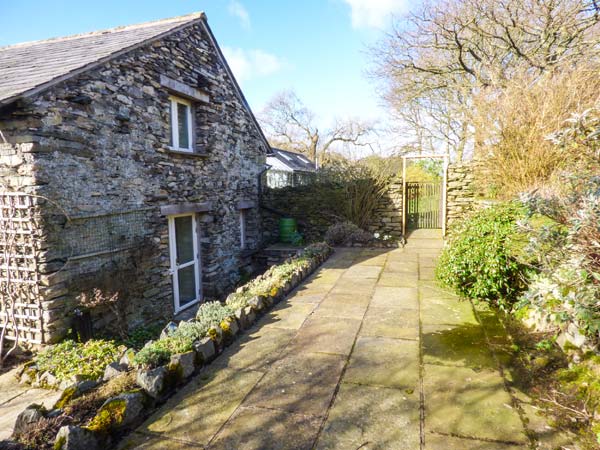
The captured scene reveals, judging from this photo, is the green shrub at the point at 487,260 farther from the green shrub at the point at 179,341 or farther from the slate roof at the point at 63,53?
the slate roof at the point at 63,53

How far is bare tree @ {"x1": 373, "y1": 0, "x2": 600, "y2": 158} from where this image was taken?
10383mm

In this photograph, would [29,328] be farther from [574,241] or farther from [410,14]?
[410,14]

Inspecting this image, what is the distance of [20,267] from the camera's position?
466cm

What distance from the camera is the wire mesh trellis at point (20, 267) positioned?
4500 mm

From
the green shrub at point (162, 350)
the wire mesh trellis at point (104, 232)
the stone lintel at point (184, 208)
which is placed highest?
the stone lintel at point (184, 208)

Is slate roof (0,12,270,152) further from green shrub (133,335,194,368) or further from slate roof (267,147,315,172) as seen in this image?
slate roof (267,147,315,172)

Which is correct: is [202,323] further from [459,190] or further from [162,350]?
[459,190]

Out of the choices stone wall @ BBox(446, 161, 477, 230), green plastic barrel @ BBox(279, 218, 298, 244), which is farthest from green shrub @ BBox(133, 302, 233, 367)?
stone wall @ BBox(446, 161, 477, 230)

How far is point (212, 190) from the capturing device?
325 inches

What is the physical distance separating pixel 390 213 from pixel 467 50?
7290mm

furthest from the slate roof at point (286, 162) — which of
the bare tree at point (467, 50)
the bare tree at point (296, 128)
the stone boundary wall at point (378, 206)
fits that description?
the stone boundary wall at point (378, 206)

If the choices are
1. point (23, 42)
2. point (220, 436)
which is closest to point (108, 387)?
point (220, 436)

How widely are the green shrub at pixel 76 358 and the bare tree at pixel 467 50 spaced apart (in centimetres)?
831

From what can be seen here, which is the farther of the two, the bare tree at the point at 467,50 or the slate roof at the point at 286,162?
the slate roof at the point at 286,162
